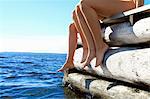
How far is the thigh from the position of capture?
5469 mm

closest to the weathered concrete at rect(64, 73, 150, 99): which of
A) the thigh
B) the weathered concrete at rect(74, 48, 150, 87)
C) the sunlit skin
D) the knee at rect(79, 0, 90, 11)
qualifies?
the weathered concrete at rect(74, 48, 150, 87)

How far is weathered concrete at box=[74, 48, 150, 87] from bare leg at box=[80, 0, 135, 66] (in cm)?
14

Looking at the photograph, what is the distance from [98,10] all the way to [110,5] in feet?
0.75

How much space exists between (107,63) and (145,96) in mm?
1108

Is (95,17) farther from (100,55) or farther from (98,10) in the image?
(100,55)

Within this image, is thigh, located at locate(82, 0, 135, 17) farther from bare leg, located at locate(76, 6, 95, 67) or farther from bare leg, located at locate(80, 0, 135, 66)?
bare leg, located at locate(76, 6, 95, 67)

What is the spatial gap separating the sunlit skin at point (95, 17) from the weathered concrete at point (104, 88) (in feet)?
1.49

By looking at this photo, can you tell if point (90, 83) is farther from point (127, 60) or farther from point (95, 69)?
point (127, 60)

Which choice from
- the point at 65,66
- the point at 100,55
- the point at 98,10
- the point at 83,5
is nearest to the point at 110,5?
the point at 98,10

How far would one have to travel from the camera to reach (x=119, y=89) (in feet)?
16.5

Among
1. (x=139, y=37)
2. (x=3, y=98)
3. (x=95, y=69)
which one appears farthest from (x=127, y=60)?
(x=3, y=98)

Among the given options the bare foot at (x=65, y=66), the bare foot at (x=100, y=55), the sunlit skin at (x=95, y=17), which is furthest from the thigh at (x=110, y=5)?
the bare foot at (x=65, y=66)

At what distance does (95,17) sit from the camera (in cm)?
542

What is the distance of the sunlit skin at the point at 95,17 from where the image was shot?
5.39 metres
